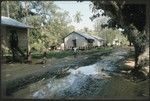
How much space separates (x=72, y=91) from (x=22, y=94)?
1.85 metres

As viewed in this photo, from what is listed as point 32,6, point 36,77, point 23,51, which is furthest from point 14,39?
point 36,77

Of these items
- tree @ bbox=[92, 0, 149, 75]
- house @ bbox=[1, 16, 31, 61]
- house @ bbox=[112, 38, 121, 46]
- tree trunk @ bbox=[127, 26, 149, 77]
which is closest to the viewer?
tree trunk @ bbox=[127, 26, 149, 77]

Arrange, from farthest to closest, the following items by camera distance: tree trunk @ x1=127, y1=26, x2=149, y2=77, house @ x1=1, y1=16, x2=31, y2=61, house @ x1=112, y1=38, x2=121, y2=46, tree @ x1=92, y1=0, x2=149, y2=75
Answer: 1. house @ x1=112, y1=38, x2=121, y2=46
2. house @ x1=1, y1=16, x2=31, y2=61
3. tree @ x1=92, y1=0, x2=149, y2=75
4. tree trunk @ x1=127, y1=26, x2=149, y2=77

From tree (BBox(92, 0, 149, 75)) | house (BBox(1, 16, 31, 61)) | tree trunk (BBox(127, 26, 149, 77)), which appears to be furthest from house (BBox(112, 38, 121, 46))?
tree trunk (BBox(127, 26, 149, 77))

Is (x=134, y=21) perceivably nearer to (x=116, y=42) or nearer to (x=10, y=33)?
(x=10, y=33)

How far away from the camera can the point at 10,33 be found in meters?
20.5

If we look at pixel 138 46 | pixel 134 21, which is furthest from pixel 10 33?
pixel 138 46

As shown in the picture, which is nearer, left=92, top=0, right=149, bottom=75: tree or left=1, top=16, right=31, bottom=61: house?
left=92, top=0, right=149, bottom=75: tree

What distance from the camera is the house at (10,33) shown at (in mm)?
19277

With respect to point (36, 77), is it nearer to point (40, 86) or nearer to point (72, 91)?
point (40, 86)

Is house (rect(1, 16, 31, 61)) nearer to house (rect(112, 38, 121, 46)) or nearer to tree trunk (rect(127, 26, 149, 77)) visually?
tree trunk (rect(127, 26, 149, 77))

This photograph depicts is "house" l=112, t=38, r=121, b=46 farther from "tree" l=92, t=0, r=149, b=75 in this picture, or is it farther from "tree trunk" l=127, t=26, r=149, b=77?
"tree trunk" l=127, t=26, r=149, b=77

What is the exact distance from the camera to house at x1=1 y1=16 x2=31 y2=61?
63.2ft

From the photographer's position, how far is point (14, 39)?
2069 cm
